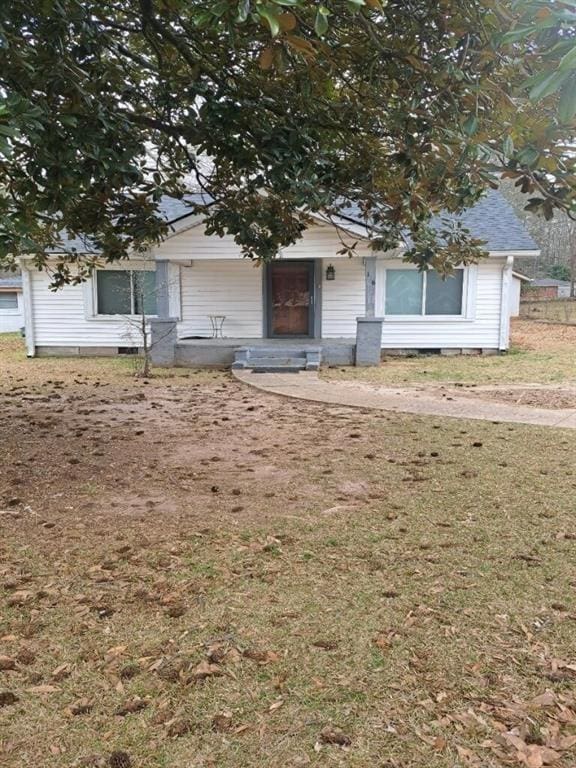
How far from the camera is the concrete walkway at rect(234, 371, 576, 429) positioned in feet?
24.1

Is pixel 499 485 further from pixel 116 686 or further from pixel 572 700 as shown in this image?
pixel 116 686

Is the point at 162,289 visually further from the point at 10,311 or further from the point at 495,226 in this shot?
the point at 10,311

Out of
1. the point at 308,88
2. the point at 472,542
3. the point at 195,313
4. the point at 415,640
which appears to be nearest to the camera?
the point at 415,640

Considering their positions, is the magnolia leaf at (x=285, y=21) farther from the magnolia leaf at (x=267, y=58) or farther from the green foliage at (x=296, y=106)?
the magnolia leaf at (x=267, y=58)

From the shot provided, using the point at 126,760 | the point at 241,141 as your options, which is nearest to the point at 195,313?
the point at 241,141

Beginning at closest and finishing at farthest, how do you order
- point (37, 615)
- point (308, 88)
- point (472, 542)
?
point (37, 615) < point (472, 542) < point (308, 88)

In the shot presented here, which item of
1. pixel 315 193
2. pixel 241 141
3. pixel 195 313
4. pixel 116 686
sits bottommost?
pixel 116 686

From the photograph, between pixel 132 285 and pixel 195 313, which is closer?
pixel 132 285

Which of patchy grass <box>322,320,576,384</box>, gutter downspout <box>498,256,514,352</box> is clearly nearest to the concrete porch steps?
patchy grass <box>322,320,576,384</box>

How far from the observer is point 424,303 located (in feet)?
49.2

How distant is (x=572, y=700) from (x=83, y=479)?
3.92 meters


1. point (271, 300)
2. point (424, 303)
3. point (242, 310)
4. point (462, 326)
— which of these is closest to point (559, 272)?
point (462, 326)

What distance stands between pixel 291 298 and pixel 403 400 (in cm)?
727

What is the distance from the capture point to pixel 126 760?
1.85 meters
